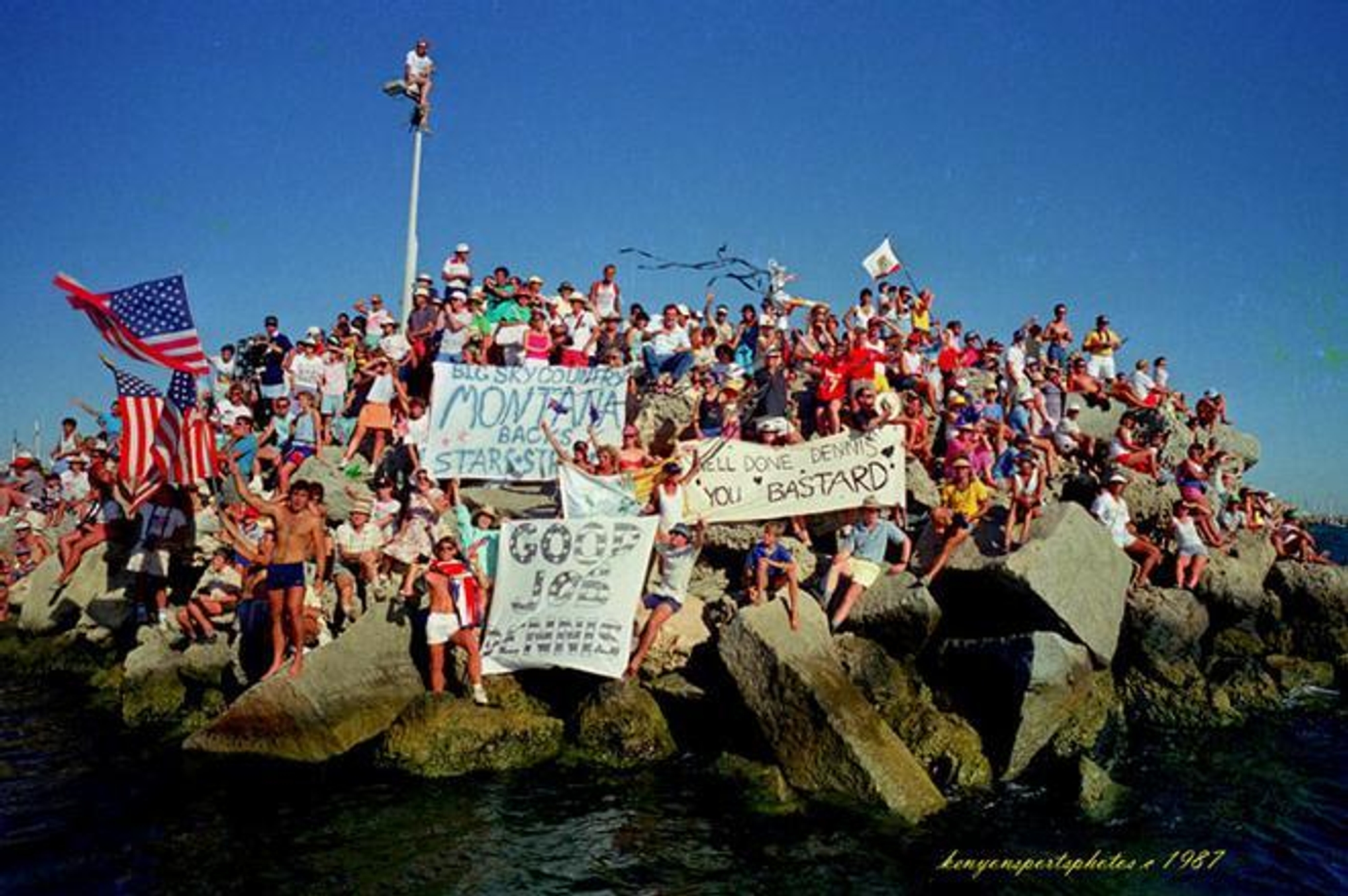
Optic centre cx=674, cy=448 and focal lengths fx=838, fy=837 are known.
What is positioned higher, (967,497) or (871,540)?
(967,497)

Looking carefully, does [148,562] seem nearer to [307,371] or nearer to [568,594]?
[307,371]

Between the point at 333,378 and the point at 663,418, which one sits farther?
the point at 333,378

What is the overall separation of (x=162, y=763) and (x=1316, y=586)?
17529 mm

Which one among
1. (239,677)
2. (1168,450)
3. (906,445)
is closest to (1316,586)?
(1168,450)

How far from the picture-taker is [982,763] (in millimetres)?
9609

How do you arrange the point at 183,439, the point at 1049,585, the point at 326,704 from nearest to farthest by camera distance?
1. the point at 326,704
2. the point at 1049,585
3. the point at 183,439

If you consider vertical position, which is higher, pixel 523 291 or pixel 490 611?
pixel 523 291

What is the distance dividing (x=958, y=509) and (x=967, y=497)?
28 cm

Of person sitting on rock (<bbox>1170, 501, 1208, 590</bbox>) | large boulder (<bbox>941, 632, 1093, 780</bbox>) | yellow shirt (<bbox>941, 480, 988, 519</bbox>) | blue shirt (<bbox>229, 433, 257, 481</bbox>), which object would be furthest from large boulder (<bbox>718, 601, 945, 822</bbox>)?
blue shirt (<bbox>229, 433, 257, 481</bbox>)

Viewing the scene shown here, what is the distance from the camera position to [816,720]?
29.7 feet

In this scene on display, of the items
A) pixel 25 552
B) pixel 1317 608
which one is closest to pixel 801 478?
pixel 1317 608

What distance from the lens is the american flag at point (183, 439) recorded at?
39.1ft

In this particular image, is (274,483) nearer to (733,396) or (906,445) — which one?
(733,396)

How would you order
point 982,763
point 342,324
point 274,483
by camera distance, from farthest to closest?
point 342,324, point 274,483, point 982,763
